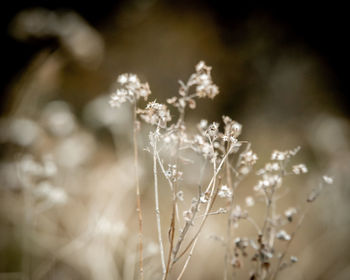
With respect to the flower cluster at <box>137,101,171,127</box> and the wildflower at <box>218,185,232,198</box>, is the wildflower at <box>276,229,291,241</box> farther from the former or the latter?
the flower cluster at <box>137,101,171,127</box>

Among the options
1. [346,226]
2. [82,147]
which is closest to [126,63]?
[82,147]

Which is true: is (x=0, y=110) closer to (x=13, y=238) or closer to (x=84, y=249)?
(x=13, y=238)

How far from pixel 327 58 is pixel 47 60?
1.63 m

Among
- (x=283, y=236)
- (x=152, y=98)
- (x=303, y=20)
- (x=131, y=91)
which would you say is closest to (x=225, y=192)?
(x=283, y=236)

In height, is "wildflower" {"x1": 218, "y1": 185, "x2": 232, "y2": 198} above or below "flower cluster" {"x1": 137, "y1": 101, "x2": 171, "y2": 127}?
below

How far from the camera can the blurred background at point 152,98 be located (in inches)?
48.2

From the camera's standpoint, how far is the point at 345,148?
133cm

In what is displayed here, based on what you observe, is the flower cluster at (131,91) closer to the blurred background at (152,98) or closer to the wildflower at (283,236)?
the wildflower at (283,236)

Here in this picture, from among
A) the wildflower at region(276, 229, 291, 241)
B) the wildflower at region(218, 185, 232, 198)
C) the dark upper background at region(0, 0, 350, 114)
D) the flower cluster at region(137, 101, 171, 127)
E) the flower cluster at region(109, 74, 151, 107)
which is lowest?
the wildflower at region(276, 229, 291, 241)

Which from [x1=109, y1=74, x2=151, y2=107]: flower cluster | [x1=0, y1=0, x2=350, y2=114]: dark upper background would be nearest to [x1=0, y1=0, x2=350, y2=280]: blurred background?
[x1=0, y1=0, x2=350, y2=114]: dark upper background

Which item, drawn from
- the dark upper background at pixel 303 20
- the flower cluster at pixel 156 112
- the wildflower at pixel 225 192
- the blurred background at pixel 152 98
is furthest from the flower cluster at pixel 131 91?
the dark upper background at pixel 303 20

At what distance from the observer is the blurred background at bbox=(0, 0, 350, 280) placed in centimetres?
122

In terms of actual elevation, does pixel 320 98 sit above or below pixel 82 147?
above

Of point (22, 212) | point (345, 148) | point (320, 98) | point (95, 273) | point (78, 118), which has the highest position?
point (320, 98)
